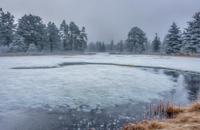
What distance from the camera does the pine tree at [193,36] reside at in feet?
199

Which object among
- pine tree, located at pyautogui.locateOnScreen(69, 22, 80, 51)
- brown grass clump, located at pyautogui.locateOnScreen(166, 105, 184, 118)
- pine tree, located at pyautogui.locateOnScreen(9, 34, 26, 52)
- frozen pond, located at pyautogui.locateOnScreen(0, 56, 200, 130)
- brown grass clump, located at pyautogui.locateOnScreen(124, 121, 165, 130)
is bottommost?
frozen pond, located at pyautogui.locateOnScreen(0, 56, 200, 130)

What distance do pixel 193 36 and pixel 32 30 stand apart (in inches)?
1914

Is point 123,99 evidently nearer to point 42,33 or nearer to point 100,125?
point 100,125

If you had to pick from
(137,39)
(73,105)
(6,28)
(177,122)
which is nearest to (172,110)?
(177,122)

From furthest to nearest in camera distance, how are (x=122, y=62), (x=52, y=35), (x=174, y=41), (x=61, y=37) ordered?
1. (x=61, y=37)
2. (x=52, y=35)
3. (x=174, y=41)
4. (x=122, y=62)

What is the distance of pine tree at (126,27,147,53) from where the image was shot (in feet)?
310

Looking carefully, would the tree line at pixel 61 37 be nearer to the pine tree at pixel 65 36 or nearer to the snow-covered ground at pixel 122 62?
the pine tree at pixel 65 36

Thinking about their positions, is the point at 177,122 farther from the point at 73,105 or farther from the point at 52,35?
the point at 52,35

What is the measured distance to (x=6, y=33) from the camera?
236ft

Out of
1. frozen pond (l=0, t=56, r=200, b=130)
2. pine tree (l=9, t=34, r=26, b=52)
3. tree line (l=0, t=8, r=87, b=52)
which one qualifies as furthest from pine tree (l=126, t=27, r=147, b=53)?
frozen pond (l=0, t=56, r=200, b=130)

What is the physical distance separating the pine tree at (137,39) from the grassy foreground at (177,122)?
85.6 meters

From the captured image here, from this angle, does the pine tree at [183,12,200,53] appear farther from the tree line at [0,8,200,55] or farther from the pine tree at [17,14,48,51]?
the pine tree at [17,14,48,51]

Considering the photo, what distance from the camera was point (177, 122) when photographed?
7973mm

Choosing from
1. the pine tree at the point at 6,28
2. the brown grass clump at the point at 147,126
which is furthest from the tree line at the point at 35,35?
the brown grass clump at the point at 147,126
